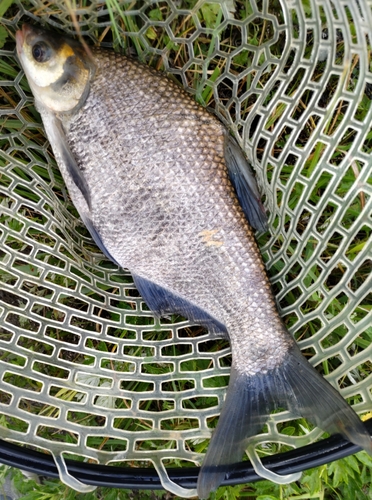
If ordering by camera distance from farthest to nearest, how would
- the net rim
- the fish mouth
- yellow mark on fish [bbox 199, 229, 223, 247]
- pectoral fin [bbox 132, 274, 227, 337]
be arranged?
pectoral fin [bbox 132, 274, 227, 337], yellow mark on fish [bbox 199, 229, 223, 247], the fish mouth, the net rim

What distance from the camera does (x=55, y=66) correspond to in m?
1.56

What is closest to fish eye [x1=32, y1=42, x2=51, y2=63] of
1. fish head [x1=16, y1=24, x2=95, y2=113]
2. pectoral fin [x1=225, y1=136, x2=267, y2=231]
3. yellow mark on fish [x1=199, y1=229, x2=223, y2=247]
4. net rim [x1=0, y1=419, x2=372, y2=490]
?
fish head [x1=16, y1=24, x2=95, y2=113]

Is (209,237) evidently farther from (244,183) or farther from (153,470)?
(153,470)

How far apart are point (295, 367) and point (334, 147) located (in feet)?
2.74

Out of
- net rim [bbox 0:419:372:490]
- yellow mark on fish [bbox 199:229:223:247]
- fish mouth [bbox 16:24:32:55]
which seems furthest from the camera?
yellow mark on fish [bbox 199:229:223:247]

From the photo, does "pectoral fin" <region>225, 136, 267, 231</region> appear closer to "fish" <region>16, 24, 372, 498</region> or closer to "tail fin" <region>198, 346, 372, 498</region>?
"fish" <region>16, 24, 372, 498</region>

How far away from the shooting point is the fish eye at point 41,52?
5.02ft

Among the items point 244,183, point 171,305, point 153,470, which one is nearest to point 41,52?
point 244,183

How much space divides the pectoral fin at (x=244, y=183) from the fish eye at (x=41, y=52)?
2.30 feet

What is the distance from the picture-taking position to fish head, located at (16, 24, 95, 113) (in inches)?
Answer: 60.4

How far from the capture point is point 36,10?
163 cm

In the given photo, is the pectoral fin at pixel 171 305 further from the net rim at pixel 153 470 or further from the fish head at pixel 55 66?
the fish head at pixel 55 66

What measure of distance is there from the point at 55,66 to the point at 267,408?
1447mm

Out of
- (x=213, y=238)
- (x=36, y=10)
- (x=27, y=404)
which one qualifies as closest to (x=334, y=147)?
(x=213, y=238)
